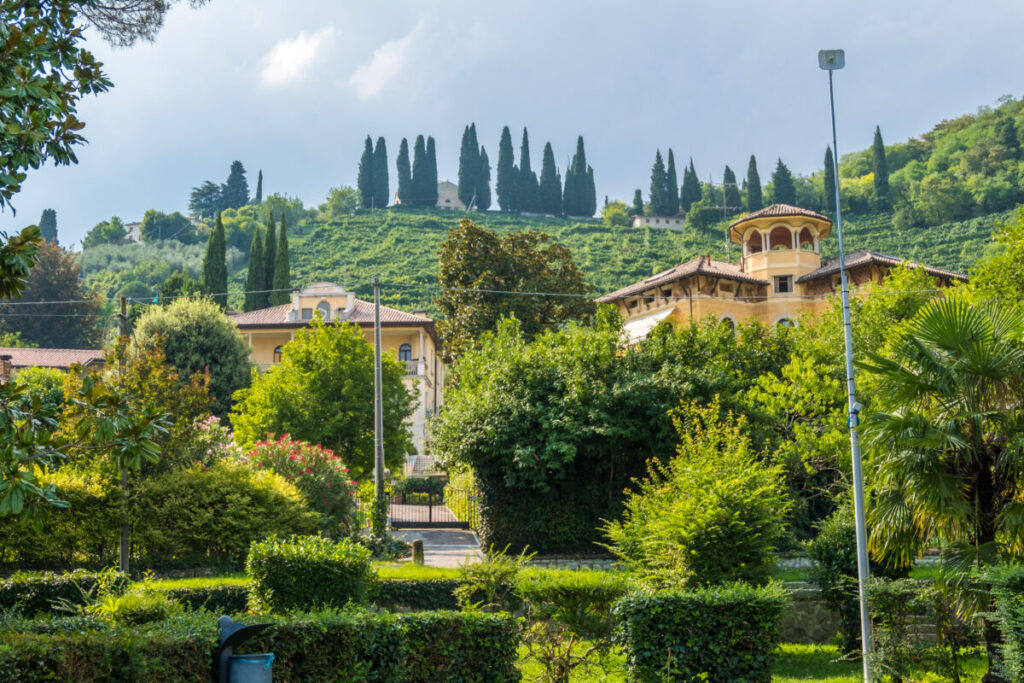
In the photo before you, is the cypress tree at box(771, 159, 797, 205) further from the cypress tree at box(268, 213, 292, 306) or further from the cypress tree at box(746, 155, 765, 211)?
the cypress tree at box(268, 213, 292, 306)

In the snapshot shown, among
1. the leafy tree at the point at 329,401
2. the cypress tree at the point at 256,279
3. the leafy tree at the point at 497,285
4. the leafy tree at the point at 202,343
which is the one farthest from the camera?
the cypress tree at the point at 256,279

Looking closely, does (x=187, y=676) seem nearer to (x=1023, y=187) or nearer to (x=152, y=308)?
(x=152, y=308)

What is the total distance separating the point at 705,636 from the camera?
10727mm

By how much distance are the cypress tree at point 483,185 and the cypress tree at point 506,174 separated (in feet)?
9.34

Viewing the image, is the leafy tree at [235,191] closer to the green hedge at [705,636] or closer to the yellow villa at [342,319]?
the yellow villa at [342,319]

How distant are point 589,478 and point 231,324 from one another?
90.1 ft

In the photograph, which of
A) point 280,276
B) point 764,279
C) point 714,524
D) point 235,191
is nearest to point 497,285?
point 764,279

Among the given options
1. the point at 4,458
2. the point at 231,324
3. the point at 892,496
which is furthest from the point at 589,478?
the point at 231,324

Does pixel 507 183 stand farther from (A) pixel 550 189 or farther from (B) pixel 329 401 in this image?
(B) pixel 329 401

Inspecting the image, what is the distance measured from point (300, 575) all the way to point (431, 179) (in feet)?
479

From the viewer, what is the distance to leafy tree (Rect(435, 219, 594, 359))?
38.9 metres

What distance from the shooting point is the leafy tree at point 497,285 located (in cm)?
3888

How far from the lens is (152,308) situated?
43875 mm

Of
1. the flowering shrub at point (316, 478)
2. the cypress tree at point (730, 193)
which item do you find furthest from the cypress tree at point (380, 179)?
the flowering shrub at point (316, 478)
